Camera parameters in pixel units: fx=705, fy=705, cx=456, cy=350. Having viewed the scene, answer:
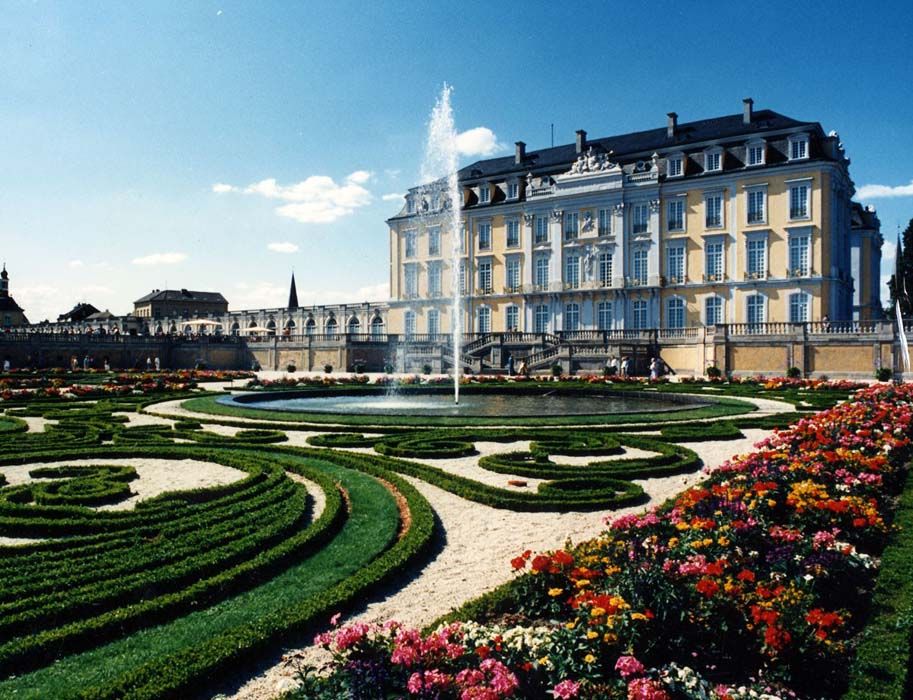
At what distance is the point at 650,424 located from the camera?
54.6ft

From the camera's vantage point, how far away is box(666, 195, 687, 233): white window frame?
50.3 metres

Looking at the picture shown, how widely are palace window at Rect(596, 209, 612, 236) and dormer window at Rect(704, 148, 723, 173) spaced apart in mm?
7465

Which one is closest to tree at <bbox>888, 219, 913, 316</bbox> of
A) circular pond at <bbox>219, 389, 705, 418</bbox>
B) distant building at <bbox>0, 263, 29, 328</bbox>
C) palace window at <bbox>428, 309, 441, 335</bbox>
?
palace window at <bbox>428, 309, 441, 335</bbox>

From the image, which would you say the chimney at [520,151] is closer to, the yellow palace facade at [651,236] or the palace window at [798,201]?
the yellow palace facade at [651,236]

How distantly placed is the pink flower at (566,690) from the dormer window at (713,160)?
5015 cm

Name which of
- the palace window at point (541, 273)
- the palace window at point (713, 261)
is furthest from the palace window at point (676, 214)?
the palace window at point (541, 273)

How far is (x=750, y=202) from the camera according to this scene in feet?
156

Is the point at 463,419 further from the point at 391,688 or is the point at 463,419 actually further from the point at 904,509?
the point at 391,688

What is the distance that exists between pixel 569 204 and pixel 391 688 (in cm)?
5321

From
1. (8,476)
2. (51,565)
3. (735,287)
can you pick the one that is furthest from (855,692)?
(735,287)

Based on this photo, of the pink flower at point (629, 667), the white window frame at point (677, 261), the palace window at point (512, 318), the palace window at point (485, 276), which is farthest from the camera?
the palace window at point (485, 276)

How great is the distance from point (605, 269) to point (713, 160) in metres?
10.6

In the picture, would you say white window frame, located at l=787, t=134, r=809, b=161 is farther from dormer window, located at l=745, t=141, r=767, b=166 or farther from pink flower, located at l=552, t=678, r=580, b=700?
pink flower, located at l=552, t=678, r=580, b=700

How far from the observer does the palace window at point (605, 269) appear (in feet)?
175
